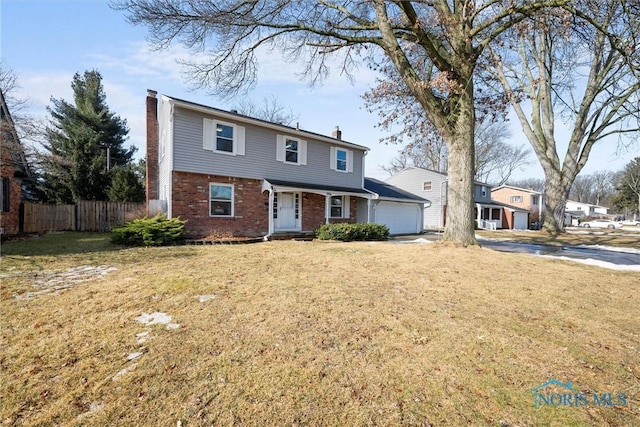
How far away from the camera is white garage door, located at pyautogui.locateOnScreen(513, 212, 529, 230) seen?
114ft

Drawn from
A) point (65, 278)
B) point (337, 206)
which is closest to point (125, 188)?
point (337, 206)

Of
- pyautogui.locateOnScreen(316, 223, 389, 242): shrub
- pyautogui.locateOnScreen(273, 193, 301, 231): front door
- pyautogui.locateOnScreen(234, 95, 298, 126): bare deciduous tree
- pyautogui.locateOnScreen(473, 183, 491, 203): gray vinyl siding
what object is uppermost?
pyautogui.locateOnScreen(234, 95, 298, 126): bare deciduous tree

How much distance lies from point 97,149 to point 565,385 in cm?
2726

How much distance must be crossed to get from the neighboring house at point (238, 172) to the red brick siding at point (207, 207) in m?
0.04

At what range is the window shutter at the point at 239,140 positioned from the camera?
1333cm

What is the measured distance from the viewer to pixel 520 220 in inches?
1404

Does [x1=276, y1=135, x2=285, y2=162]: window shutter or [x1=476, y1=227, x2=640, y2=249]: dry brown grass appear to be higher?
[x1=276, y1=135, x2=285, y2=162]: window shutter

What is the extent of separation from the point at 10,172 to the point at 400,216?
20.3 m

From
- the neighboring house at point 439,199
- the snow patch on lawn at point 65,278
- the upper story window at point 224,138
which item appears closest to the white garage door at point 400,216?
the neighboring house at point 439,199

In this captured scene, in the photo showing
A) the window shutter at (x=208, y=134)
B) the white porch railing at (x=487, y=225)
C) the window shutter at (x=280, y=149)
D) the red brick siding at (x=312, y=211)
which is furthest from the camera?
the white porch railing at (x=487, y=225)

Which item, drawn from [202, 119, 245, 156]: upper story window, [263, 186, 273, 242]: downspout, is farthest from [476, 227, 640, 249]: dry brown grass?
[202, 119, 245, 156]: upper story window

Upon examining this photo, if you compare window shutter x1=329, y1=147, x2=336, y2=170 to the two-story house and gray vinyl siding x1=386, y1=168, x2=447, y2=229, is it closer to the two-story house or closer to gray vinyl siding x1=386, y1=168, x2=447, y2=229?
gray vinyl siding x1=386, y1=168, x2=447, y2=229

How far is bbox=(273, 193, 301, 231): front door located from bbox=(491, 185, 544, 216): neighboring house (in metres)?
33.6

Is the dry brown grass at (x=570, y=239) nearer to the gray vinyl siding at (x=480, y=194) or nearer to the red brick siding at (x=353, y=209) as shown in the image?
the red brick siding at (x=353, y=209)
